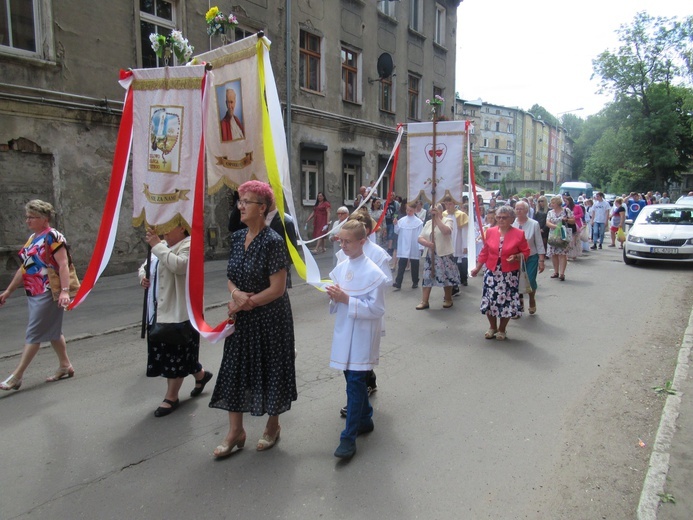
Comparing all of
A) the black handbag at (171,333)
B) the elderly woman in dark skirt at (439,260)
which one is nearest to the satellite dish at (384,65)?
the elderly woman in dark skirt at (439,260)

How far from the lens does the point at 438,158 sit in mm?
8633

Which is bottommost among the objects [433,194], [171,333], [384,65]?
[171,333]

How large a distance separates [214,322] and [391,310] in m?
2.88

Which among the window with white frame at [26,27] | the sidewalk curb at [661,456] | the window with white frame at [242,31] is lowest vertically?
the sidewalk curb at [661,456]

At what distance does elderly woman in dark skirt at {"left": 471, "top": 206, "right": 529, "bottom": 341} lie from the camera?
656 cm

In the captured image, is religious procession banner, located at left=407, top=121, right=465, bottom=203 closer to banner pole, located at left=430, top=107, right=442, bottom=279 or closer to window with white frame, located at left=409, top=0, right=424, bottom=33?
banner pole, located at left=430, top=107, right=442, bottom=279

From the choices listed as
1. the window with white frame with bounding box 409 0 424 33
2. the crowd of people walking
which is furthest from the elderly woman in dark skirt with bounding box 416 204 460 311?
the window with white frame with bounding box 409 0 424 33

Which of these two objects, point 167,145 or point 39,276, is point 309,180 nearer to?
point 39,276

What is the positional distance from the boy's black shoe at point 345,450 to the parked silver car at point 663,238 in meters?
12.4

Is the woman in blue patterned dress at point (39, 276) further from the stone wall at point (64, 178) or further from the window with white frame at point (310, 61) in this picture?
the window with white frame at point (310, 61)

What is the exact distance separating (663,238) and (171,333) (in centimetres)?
1313

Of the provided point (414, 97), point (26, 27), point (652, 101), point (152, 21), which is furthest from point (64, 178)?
point (652, 101)

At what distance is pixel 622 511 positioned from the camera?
10.2ft

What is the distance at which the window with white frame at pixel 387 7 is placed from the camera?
20859 millimetres
